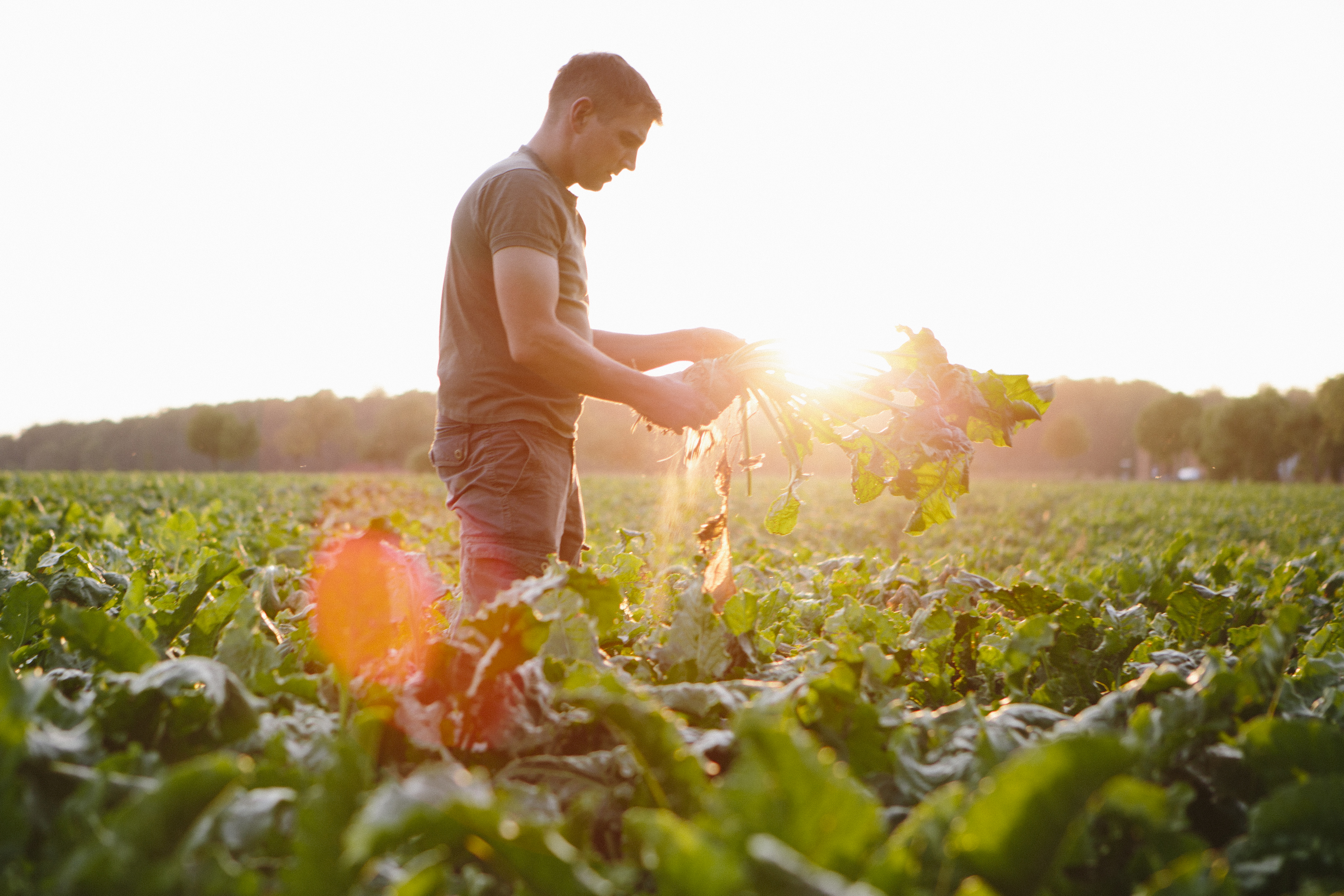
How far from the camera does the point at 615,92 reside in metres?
2.63

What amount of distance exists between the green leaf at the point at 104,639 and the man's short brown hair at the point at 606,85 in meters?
2.17

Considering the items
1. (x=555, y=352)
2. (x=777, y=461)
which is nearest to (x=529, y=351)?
(x=555, y=352)

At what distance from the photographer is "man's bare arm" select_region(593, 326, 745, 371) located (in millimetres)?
3277

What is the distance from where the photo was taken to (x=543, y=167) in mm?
2684

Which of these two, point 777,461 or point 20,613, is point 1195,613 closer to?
point 20,613

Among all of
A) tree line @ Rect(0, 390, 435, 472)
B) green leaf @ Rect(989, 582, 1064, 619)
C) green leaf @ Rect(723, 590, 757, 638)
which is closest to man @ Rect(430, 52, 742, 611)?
green leaf @ Rect(723, 590, 757, 638)

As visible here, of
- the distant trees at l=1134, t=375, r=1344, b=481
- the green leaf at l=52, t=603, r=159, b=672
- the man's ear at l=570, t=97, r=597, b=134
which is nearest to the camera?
the green leaf at l=52, t=603, r=159, b=672

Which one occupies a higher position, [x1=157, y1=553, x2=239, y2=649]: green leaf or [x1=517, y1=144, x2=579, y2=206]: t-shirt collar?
[x1=517, y1=144, x2=579, y2=206]: t-shirt collar

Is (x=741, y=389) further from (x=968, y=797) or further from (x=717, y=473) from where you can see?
(x=968, y=797)

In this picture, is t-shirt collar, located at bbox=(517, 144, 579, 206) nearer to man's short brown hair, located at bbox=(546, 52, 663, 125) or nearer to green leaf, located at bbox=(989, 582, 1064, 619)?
man's short brown hair, located at bbox=(546, 52, 663, 125)

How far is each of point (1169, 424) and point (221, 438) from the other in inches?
3677

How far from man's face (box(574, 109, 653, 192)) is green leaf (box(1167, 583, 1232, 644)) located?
2256mm

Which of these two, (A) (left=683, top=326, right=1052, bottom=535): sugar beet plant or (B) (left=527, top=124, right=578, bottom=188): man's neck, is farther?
(B) (left=527, top=124, right=578, bottom=188): man's neck

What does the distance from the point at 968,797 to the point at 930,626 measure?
2.54 ft
